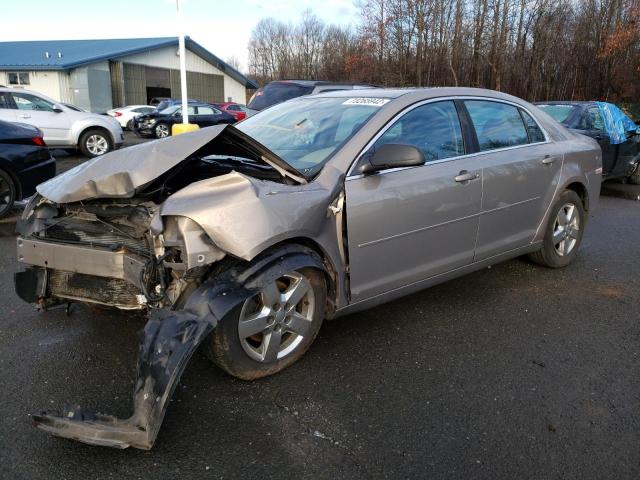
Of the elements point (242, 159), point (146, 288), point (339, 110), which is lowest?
point (146, 288)

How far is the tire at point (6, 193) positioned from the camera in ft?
21.3

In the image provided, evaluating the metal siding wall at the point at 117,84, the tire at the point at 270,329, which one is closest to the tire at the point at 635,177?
the tire at the point at 270,329

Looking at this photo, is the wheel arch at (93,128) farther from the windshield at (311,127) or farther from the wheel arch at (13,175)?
the windshield at (311,127)

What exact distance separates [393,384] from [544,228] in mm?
2481

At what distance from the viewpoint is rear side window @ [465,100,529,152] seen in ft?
13.3

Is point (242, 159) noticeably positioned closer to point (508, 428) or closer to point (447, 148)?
point (447, 148)

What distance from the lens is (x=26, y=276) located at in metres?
3.22

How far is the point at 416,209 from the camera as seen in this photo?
3.44 m

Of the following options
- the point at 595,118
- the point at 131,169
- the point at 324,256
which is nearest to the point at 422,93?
the point at 324,256

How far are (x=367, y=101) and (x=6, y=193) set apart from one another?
5108 millimetres

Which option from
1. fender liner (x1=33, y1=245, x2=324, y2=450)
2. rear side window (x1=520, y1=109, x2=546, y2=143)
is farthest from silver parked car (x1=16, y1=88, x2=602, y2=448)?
rear side window (x1=520, y1=109, x2=546, y2=143)

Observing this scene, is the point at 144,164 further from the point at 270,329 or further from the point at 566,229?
the point at 566,229

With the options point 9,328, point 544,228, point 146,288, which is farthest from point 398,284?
point 9,328

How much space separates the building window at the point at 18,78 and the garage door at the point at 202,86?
9264mm
